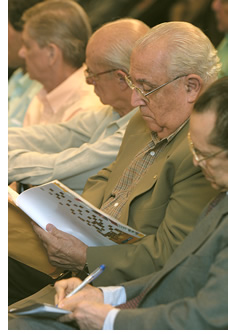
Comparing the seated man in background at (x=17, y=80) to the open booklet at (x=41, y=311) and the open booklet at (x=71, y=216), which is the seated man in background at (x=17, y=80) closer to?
the open booklet at (x=71, y=216)

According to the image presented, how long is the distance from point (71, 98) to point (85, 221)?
1951 mm

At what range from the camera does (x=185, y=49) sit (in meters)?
2.34

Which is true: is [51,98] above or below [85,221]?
above

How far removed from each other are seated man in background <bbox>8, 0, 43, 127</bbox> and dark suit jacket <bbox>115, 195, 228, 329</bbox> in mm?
3261

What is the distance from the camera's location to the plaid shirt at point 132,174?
2.48 meters

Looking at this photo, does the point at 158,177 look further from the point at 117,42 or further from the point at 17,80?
the point at 17,80

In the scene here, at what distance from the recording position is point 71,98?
4.05 m

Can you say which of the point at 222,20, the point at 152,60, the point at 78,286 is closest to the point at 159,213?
the point at 78,286

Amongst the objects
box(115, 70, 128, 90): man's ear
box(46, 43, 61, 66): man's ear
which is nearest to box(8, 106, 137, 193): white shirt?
box(115, 70, 128, 90): man's ear

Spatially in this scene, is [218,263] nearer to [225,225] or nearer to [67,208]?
[225,225]

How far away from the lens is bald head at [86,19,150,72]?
3139mm

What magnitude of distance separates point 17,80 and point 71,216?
11.9 feet

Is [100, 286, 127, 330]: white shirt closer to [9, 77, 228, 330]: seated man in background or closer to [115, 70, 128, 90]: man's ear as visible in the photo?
[9, 77, 228, 330]: seated man in background
